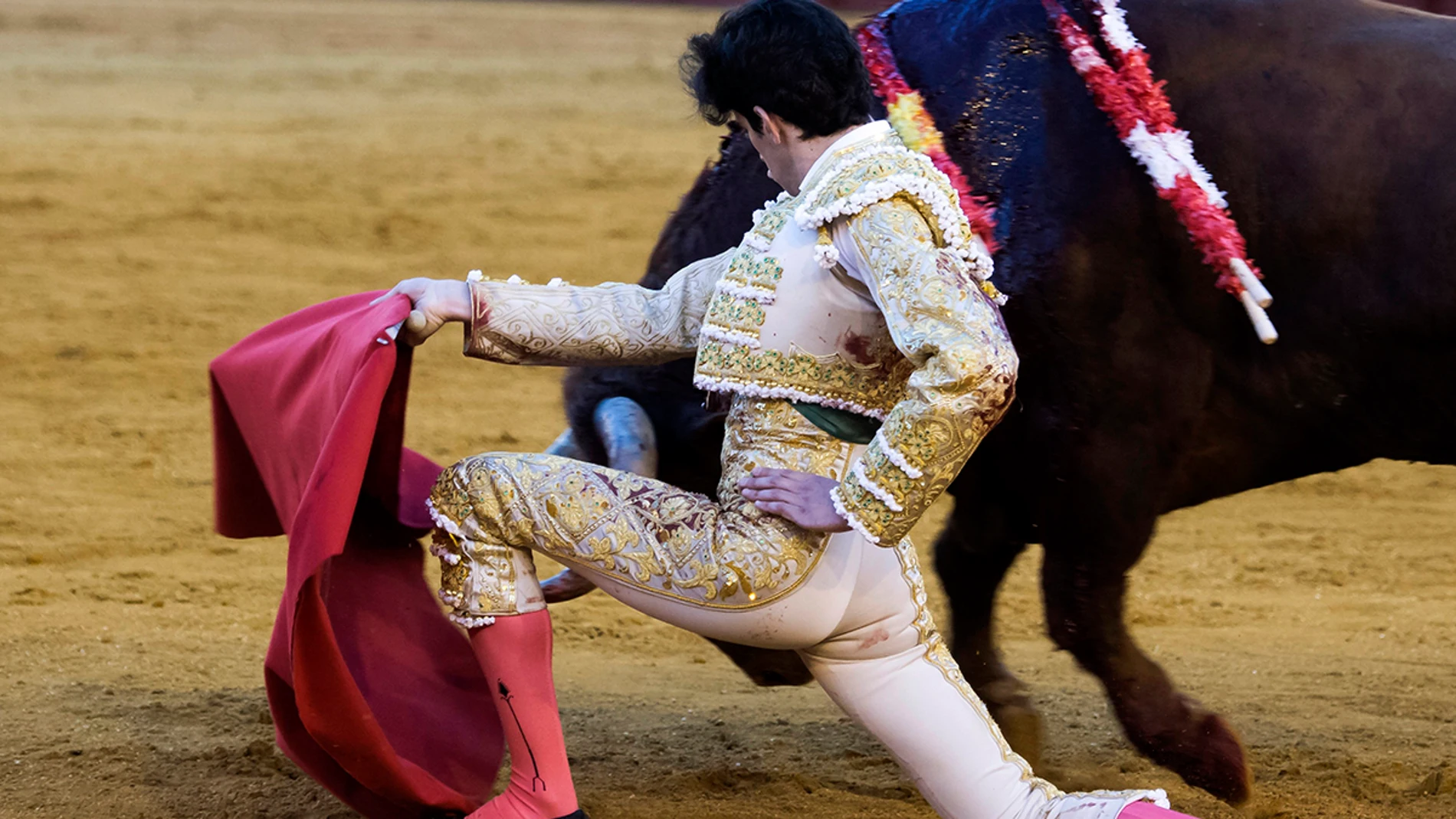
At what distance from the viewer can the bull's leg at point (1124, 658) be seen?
2.87 metres

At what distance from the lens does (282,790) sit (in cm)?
306

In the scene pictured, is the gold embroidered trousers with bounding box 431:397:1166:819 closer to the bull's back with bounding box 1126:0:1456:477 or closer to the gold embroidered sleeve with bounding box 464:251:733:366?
the gold embroidered sleeve with bounding box 464:251:733:366

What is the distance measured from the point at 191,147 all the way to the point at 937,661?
8.64 metres

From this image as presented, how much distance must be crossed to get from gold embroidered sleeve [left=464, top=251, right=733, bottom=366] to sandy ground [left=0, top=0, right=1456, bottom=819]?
1.42 ft

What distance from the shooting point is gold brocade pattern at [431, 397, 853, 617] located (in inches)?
85.7

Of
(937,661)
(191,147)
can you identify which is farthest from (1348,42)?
(191,147)

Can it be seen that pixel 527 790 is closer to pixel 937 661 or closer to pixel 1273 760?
pixel 937 661

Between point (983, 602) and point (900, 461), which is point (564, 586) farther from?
point (983, 602)

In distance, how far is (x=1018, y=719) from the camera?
10.8 ft

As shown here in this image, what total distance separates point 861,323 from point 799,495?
0.78 ft

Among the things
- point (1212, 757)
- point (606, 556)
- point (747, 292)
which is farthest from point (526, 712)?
point (1212, 757)

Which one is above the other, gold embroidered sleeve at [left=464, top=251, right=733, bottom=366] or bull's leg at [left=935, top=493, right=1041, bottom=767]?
gold embroidered sleeve at [left=464, top=251, right=733, bottom=366]

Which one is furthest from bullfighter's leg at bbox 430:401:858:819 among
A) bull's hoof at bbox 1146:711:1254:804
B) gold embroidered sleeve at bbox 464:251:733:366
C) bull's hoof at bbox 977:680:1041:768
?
bull's hoof at bbox 977:680:1041:768

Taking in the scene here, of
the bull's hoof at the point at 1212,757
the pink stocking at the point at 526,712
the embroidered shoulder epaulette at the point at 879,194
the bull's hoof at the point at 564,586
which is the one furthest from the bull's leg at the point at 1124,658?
the pink stocking at the point at 526,712
